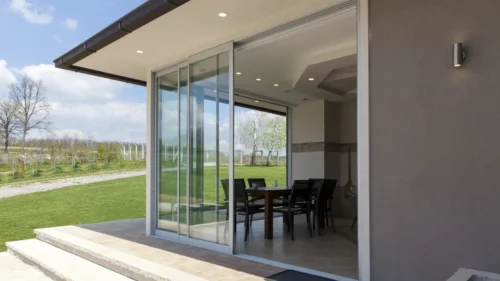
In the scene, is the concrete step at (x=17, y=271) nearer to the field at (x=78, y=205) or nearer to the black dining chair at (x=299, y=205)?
the field at (x=78, y=205)

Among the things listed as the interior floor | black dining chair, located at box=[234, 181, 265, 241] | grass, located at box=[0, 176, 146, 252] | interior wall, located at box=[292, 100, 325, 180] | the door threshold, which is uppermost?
interior wall, located at box=[292, 100, 325, 180]

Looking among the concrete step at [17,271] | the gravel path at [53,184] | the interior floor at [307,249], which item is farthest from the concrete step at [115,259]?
the gravel path at [53,184]

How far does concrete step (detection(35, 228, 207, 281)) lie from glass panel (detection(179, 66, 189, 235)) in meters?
1.05

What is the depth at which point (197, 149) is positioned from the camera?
529 centimetres


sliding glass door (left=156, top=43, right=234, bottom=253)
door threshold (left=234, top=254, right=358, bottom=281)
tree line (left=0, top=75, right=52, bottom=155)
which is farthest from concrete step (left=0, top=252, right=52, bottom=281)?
tree line (left=0, top=75, right=52, bottom=155)

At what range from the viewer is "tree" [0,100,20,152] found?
11734 millimetres

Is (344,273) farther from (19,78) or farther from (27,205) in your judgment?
(19,78)

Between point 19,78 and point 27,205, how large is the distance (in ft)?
18.3

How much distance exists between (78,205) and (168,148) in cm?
711

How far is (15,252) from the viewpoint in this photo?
5.73 meters

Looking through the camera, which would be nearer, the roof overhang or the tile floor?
the roof overhang

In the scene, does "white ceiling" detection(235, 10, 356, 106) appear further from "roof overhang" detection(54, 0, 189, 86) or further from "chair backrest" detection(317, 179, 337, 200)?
"chair backrest" detection(317, 179, 337, 200)

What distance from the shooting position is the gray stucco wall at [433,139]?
8.22 ft

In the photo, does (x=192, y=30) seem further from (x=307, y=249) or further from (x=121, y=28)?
(x=307, y=249)
